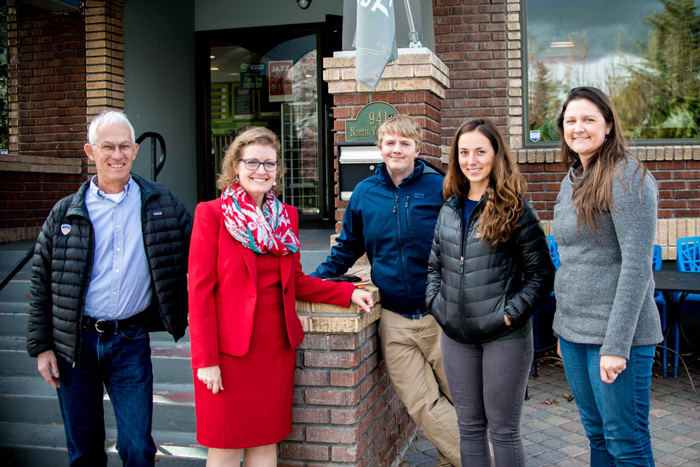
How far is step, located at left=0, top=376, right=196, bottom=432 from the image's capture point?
12.6 feet

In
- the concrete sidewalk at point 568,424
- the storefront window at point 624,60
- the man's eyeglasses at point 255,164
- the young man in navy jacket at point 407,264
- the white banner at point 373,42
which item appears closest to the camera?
the man's eyeglasses at point 255,164

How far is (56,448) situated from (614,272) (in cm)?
320

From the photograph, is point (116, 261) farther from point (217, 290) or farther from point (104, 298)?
point (217, 290)

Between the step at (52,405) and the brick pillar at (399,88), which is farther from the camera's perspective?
the brick pillar at (399,88)

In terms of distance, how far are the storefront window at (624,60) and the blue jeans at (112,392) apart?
550 cm

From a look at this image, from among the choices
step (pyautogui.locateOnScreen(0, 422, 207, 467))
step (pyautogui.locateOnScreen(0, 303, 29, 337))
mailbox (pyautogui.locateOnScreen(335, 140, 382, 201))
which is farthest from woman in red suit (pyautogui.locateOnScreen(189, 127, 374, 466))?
step (pyautogui.locateOnScreen(0, 303, 29, 337))

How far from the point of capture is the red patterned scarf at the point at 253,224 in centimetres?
264

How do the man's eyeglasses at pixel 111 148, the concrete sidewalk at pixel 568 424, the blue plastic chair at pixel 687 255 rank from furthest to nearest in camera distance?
the blue plastic chair at pixel 687 255 → the concrete sidewalk at pixel 568 424 → the man's eyeglasses at pixel 111 148

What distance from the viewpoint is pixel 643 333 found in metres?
2.36

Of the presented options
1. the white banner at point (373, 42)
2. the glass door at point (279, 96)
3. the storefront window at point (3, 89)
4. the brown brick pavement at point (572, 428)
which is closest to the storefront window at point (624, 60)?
the brown brick pavement at point (572, 428)

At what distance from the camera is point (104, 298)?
2797 mm

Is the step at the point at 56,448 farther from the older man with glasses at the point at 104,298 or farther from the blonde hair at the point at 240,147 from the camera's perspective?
the blonde hair at the point at 240,147

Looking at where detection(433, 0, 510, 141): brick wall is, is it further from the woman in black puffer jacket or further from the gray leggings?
the gray leggings

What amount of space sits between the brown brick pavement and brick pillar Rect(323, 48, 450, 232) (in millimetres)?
2006
